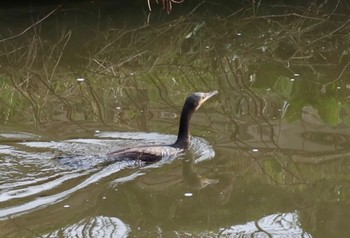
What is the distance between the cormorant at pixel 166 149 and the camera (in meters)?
6.48

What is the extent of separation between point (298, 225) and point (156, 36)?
5.77 meters

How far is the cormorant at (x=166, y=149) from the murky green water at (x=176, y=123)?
9 centimetres

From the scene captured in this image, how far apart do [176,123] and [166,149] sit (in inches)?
34.8

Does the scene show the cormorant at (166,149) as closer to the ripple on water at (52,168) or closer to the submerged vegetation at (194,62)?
the ripple on water at (52,168)

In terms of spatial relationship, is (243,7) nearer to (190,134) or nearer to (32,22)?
(32,22)

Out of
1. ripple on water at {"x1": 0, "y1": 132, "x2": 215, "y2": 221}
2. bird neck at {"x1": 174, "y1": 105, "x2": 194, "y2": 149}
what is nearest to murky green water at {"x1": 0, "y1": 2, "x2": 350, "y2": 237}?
ripple on water at {"x1": 0, "y1": 132, "x2": 215, "y2": 221}

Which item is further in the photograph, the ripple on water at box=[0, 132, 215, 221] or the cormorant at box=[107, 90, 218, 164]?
the cormorant at box=[107, 90, 218, 164]

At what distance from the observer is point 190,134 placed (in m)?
7.24

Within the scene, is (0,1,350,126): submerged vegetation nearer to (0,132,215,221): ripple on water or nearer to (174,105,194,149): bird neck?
(0,132,215,221): ripple on water

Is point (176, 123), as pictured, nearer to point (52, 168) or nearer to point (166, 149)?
point (166, 149)

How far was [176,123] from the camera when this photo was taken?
757 cm

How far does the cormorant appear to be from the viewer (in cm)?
648

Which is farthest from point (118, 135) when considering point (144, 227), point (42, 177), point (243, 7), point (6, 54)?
point (243, 7)

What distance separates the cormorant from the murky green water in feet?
0.30
